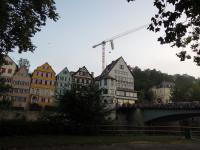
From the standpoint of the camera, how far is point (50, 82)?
87.2m

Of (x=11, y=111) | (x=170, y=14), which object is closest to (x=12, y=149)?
(x=170, y=14)

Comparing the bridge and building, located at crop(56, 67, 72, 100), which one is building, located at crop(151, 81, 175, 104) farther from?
the bridge

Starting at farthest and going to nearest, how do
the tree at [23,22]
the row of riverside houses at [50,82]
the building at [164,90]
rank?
the building at [164,90] < the row of riverside houses at [50,82] < the tree at [23,22]

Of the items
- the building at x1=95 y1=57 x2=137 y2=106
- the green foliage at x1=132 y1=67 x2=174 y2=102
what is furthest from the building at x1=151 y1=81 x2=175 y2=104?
the building at x1=95 y1=57 x2=137 y2=106

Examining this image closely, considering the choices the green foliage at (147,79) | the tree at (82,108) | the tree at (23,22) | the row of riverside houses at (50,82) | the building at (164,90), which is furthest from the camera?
the building at (164,90)

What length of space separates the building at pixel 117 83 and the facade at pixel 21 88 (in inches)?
901

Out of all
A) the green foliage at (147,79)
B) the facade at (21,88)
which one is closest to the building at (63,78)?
the facade at (21,88)

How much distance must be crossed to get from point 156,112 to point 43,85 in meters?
37.5

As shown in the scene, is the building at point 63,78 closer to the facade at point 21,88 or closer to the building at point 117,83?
the facade at point 21,88

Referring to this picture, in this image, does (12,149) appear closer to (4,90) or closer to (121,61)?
(4,90)

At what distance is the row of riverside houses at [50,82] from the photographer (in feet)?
268

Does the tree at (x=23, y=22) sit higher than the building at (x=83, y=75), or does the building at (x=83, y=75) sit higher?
the building at (x=83, y=75)

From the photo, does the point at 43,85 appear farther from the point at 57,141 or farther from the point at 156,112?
the point at 57,141

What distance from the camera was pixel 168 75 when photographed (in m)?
166
